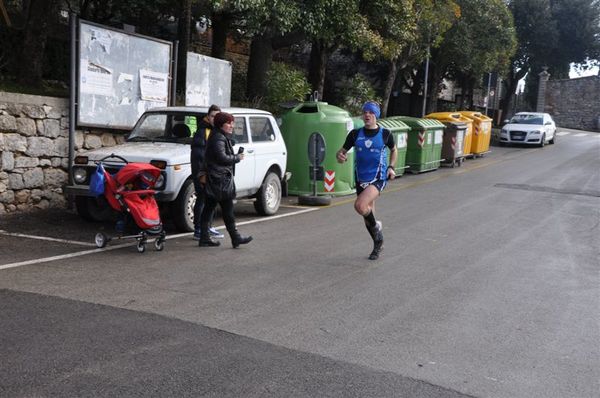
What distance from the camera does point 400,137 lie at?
17.3 metres

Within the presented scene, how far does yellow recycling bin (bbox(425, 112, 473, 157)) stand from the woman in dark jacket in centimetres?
1455

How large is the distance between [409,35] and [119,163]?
13046 mm

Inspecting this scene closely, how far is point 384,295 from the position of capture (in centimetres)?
629

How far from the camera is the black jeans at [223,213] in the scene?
8.02 metres

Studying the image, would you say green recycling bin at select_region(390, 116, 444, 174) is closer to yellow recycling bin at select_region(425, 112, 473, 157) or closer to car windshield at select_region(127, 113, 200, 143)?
yellow recycling bin at select_region(425, 112, 473, 157)

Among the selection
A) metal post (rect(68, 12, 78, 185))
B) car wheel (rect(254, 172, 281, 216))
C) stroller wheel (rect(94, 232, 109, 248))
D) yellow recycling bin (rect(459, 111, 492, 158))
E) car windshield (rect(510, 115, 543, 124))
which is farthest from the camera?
car windshield (rect(510, 115, 543, 124))

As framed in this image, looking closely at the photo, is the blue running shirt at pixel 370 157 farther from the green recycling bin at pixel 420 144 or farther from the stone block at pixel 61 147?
the green recycling bin at pixel 420 144

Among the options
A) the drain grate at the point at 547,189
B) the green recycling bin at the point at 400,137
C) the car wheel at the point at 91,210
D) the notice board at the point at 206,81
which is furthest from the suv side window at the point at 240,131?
the drain grate at the point at 547,189

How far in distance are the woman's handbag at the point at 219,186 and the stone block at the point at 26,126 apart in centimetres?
369

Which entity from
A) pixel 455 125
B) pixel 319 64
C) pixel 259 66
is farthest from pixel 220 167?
pixel 455 125

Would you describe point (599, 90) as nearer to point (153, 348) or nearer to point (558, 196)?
point (558, 196)

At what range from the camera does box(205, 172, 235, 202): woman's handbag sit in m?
7.91

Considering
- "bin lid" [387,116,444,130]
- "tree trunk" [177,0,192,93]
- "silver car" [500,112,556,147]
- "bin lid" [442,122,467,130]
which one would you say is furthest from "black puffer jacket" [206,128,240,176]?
"silver car" [500,112,556,147]

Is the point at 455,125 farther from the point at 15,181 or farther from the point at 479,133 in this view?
the point at 15,181
